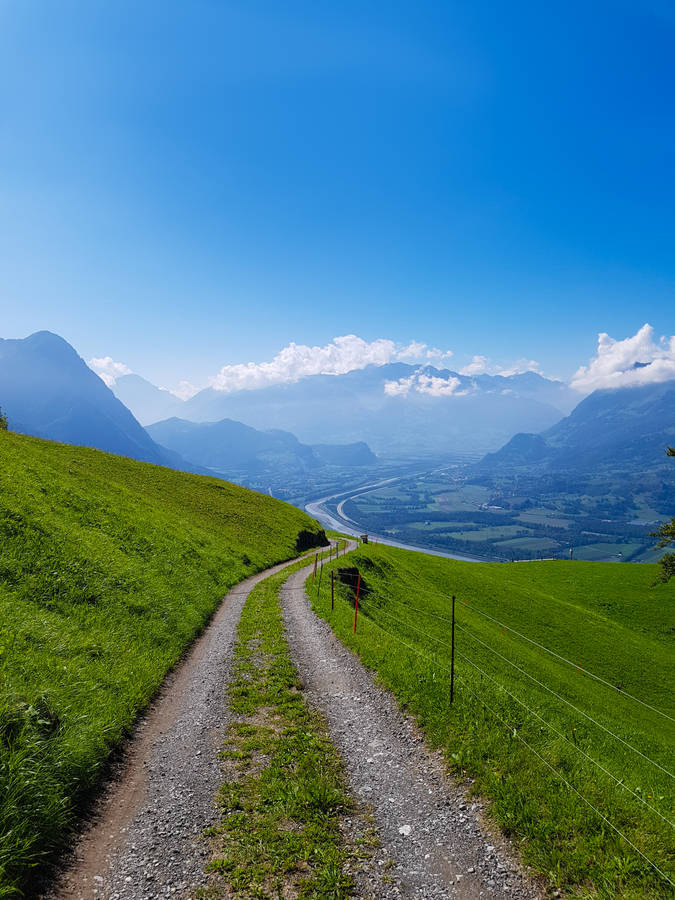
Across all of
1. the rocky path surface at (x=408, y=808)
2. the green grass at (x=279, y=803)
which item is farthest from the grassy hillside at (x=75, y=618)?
the rocky path surface at (x=408, y=808)

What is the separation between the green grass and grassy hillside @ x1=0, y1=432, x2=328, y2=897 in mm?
3272

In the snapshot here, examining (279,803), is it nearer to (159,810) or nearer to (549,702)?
(159,810)

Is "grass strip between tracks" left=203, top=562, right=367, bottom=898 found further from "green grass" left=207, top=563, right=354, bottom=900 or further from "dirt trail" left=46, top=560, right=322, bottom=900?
"dirt trail" left=46, top=560, right=322, bottom=900

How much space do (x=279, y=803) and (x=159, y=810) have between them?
2725 millimetres

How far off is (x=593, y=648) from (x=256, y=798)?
4405 cm

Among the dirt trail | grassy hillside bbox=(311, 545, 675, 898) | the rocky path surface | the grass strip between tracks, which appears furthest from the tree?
the dirt trail

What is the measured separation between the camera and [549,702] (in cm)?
1952

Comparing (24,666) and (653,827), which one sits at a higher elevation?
(24,666)

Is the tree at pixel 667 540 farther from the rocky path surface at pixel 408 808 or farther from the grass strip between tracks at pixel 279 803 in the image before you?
the grass strip between tracks at pixel 279 803

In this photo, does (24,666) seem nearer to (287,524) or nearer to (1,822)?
(1,822)

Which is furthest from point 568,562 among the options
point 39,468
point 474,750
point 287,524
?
point 39,468

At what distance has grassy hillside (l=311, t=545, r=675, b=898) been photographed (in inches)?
288

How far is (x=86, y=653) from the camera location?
1370 centimetres

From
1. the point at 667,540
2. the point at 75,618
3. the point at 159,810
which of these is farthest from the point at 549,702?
the point at 667,540
